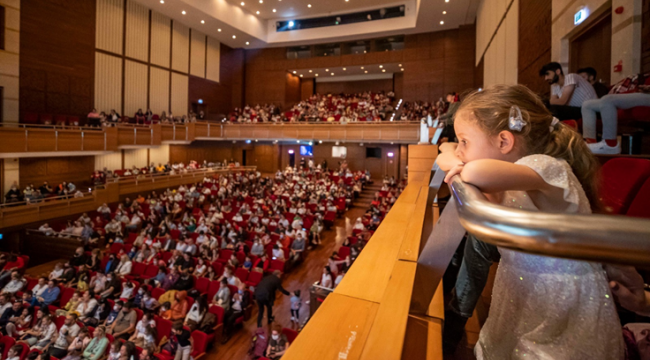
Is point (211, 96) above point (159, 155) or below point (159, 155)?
above

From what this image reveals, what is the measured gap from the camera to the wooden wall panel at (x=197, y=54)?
21330 mm

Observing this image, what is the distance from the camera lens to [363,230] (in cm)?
902

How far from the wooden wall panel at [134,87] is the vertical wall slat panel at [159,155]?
209cm

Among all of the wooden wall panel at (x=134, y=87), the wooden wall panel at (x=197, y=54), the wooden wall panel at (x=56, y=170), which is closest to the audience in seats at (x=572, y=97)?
the wooden wall panel at (x=56, y=170)

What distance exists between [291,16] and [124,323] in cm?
2100

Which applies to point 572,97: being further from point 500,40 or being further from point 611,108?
point 500,40

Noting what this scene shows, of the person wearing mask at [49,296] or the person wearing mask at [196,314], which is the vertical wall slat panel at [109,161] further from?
the person wearing mask at [196,314]

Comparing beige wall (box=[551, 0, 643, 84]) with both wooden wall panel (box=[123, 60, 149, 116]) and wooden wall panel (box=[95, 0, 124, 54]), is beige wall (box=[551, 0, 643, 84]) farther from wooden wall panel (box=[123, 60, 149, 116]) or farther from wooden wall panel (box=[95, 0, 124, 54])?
wooden wall panel (box=[123, 60, 149, 116])

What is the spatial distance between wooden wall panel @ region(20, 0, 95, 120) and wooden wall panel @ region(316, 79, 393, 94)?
15017mm

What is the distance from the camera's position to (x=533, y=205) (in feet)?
2.98

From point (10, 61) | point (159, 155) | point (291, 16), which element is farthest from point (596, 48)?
point (291, 16)

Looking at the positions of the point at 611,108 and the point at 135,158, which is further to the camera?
the point at 135,158

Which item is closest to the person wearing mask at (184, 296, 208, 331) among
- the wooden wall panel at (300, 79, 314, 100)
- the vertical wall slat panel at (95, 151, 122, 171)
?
the vertical wall slat panel at (95, 151, 122, 171)

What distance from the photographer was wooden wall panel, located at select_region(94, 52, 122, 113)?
52.9 feet
